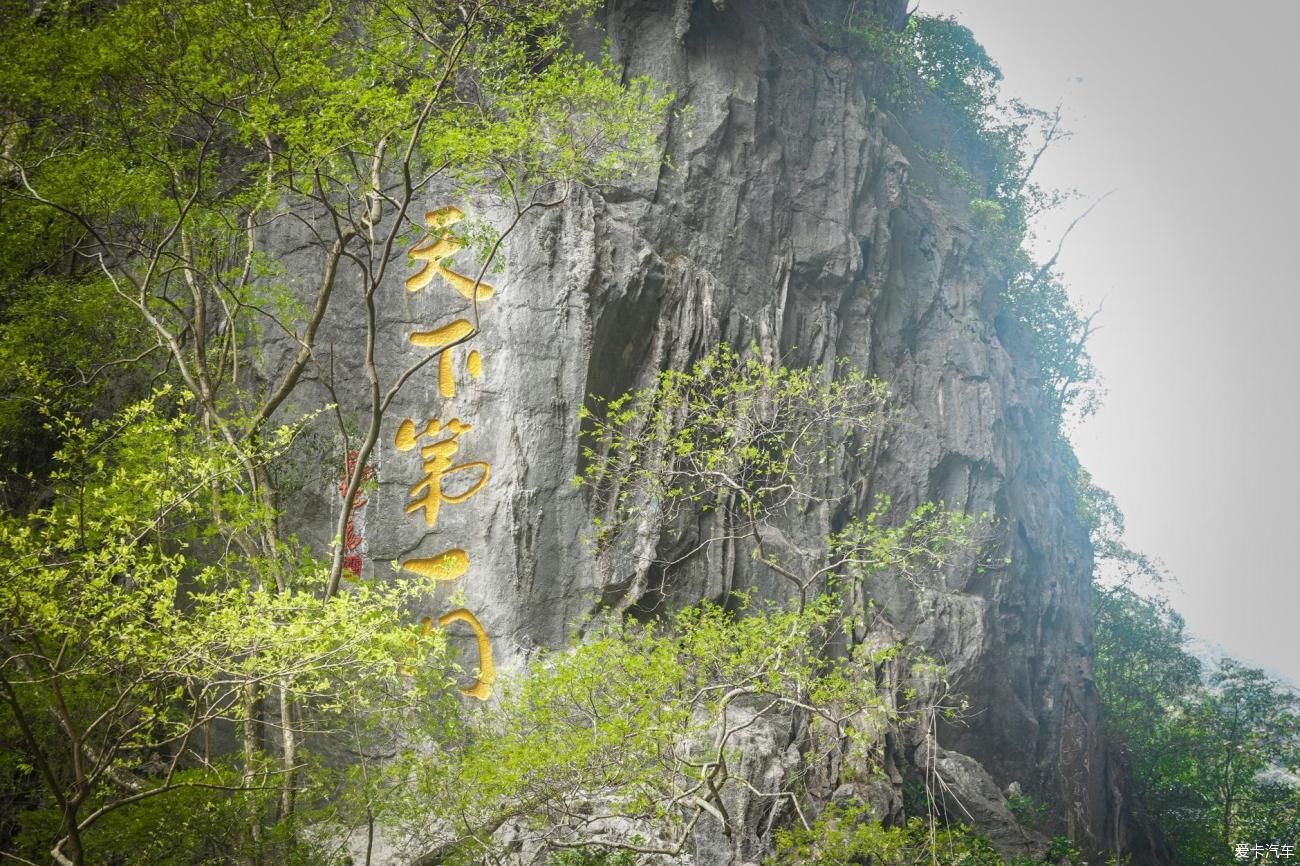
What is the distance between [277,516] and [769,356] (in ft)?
18.3

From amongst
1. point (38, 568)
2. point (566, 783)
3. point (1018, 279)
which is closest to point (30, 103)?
point (38, 568)

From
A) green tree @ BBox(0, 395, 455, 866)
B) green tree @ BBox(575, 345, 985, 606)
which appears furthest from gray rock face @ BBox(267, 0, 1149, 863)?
green tree @ BBox(0, 395, 455, 866)

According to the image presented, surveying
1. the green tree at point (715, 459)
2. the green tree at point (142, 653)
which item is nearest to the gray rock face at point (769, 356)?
the green tree at point (715, 459)

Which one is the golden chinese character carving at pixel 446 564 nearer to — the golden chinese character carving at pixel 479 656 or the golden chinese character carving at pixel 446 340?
the golden chinese character carving at pixel 479 656

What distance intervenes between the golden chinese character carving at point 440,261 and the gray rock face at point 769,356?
11 centimetres

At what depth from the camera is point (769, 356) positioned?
10.4 m

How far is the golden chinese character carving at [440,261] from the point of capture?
8.68 metres

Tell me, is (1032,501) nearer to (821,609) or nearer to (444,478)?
(821,609)

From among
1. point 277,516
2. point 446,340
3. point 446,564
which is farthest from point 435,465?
point 277,516

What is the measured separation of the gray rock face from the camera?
27.3 ft

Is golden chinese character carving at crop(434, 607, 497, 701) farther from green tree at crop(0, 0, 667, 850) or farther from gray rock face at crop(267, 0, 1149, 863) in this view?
green tree at crop(0, 0, 667, 850)

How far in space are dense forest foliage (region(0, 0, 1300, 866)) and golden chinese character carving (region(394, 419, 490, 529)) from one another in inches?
21.5

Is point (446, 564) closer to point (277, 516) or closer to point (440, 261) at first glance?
point (277, 516)

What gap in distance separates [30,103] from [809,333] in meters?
8.19
